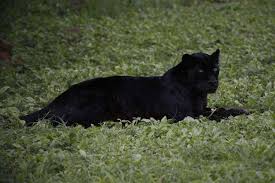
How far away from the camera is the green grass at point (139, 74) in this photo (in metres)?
6.10

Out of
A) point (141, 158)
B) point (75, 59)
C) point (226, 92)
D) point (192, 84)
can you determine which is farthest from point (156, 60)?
point (141, 158)

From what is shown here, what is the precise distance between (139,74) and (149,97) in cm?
331

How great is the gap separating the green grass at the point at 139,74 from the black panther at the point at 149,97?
0.51 meters

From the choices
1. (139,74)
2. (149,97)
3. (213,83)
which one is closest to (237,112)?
(213,83)

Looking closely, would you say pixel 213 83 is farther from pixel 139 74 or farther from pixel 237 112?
pixel 139 74

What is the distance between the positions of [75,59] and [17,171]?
8.05 metres

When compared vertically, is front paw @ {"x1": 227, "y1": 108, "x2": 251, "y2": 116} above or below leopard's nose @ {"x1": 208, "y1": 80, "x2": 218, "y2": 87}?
below

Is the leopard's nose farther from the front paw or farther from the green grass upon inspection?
the green grass

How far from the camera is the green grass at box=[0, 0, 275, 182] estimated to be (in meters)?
6.10

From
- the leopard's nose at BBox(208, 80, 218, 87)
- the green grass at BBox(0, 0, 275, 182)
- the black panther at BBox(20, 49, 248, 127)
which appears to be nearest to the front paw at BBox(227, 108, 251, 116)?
the black panther at BBox(20, 49, 248, 127)

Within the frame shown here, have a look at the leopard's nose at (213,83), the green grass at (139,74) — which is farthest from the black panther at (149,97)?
the green grass at (139,74)

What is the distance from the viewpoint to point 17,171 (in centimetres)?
623

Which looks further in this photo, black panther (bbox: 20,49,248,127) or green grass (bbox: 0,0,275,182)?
black panther (bbox: 20,49,248,127)

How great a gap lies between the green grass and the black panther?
507 mm
